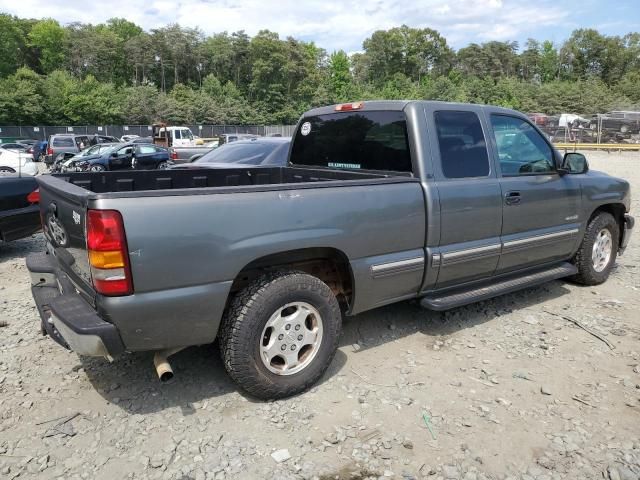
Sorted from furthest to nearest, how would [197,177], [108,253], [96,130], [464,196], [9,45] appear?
[9,45], [96,130], [197,177], [464,196], [108,253]

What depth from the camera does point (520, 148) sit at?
459 cm

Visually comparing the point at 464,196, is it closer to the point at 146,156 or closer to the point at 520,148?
the point at 520,148

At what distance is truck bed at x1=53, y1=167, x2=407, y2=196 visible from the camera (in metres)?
4.09

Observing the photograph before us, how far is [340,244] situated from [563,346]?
7.17 ft

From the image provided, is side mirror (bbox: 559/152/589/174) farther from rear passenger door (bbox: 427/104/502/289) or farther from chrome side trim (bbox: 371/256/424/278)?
chrome side trim (bbox: 371/256/424/278)

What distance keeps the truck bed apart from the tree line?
2237 inches

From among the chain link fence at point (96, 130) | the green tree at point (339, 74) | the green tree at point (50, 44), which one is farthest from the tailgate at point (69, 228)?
the green tree at point (50, 44)

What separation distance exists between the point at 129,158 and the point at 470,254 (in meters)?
18.7

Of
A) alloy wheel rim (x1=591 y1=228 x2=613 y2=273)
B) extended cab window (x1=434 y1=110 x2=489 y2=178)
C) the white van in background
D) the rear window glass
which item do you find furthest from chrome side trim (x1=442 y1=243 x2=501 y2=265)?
the white van in background

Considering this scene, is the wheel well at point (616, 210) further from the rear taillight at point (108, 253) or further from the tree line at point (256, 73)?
the tree line at point (256, 73)

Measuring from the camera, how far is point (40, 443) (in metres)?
2.82

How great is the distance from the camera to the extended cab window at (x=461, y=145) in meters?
3.93

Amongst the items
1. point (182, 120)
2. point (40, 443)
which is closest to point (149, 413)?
point (40, 443)

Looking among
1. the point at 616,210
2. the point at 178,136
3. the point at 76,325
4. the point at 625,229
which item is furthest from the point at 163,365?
the point at 178,136
